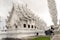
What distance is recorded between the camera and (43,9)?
4.21 m

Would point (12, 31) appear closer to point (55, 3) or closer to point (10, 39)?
point (10, 39)

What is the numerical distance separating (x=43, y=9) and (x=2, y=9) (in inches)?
43.2

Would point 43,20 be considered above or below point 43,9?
below

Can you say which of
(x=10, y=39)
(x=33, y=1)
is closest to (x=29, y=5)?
(x=33, y=1)

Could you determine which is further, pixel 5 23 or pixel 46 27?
pixel 46 27

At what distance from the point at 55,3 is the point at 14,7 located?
3.77ft

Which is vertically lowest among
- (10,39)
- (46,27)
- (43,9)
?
(10,39)

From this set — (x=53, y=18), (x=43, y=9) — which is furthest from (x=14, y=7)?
(x=53, y=18)

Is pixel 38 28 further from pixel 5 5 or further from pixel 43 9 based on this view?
pixel 5 5

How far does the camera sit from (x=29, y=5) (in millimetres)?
4121

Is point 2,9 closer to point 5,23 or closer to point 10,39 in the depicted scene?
point 5,23

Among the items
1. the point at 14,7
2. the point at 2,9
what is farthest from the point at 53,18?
the point at 2,9

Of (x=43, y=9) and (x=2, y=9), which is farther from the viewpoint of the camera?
(x=43, y=9)

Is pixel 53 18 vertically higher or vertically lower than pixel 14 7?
lower
